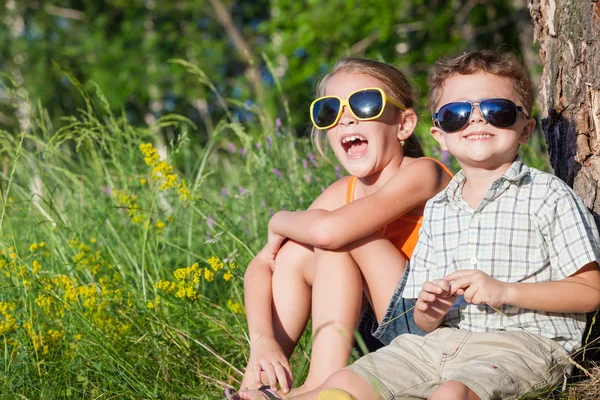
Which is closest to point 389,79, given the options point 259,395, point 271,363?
point 271,363

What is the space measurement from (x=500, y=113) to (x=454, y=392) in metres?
0.72

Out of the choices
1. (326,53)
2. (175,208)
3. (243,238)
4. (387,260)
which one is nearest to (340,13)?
(326,53)

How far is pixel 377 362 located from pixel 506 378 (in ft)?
1.06

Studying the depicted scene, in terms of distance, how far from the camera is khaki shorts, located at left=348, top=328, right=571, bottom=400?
1799mm

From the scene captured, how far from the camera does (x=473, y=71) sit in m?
2.03

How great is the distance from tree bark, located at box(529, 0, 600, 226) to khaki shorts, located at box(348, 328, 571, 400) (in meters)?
0.59

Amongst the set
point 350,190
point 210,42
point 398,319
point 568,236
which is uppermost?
point 210,42

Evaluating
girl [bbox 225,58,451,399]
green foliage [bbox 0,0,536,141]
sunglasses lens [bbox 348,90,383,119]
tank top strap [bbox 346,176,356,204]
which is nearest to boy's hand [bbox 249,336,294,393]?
girl [bbox 225,58,451,399]

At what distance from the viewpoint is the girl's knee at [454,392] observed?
172 cm

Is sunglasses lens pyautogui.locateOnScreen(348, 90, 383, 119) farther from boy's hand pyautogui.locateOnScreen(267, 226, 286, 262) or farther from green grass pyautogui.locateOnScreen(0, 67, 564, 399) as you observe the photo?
green grass pyautogui.locateOnScreen(0, 67, 564, 399)

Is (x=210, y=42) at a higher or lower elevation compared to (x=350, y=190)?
higher

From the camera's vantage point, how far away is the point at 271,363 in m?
2.19

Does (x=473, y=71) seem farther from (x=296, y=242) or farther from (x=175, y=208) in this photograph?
(x=175, y=208)

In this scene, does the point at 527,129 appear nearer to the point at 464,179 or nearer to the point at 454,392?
the point at 464,179
